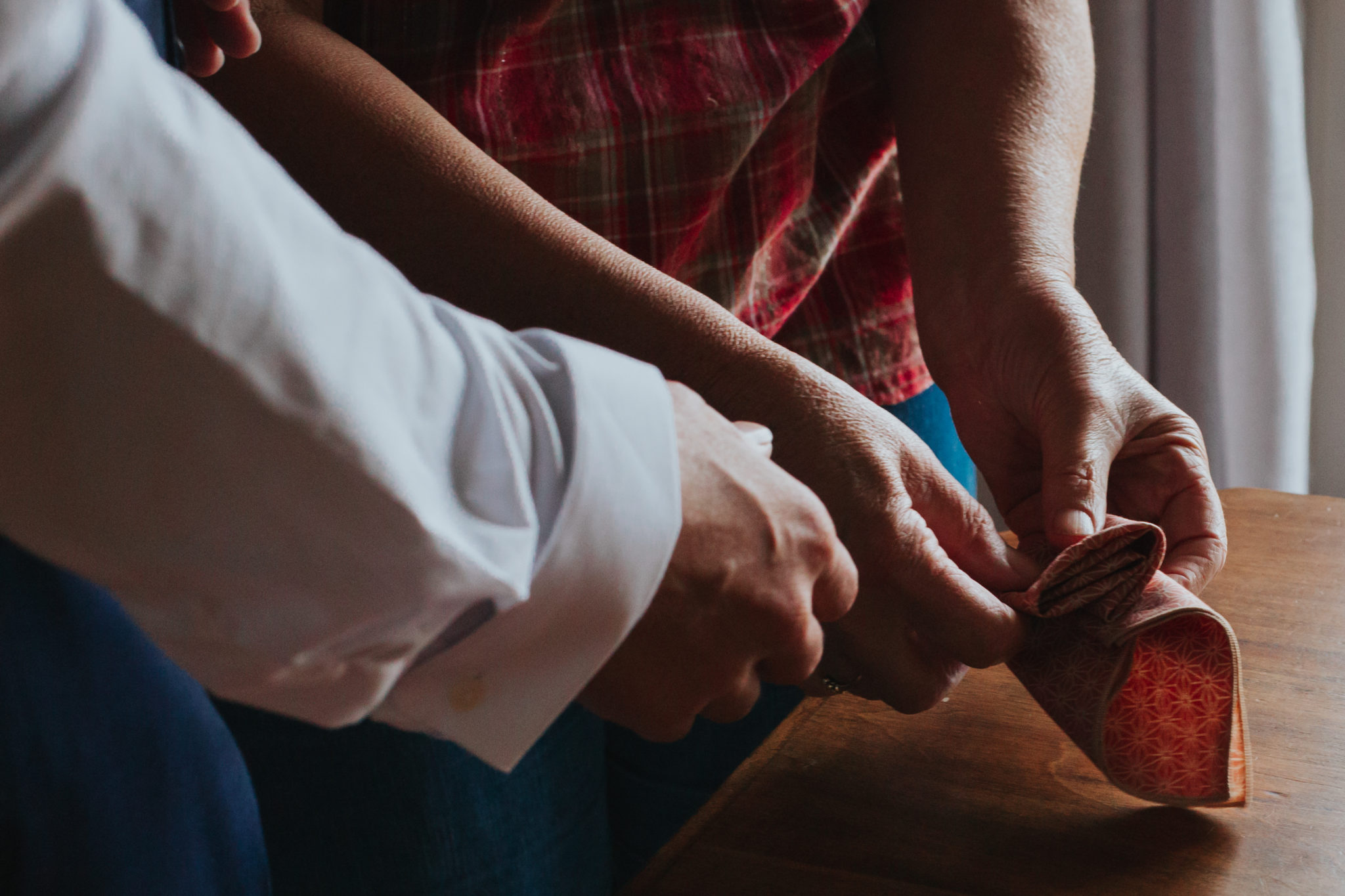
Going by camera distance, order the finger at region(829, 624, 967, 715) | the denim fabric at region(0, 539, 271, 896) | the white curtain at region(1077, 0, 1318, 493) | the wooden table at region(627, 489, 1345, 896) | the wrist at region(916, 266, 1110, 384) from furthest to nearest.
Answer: the white curtain at region(1077, 0, 1318, 493), the wrist at region(916, 266, 1110, 384), the finger at region(829, 624, 967, 715), the wooden table at region(627, 489, 1345, 896), the denim fabric at region(0, 539, 271, 896)

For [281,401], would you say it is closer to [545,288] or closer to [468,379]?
[468,379]

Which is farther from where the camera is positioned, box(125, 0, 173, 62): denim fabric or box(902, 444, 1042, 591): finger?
box(902, 444, 1042, 591): finger

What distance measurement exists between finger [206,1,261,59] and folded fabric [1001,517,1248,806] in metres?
0.51

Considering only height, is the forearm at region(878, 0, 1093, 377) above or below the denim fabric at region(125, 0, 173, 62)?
below

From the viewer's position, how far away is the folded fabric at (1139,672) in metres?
0.57

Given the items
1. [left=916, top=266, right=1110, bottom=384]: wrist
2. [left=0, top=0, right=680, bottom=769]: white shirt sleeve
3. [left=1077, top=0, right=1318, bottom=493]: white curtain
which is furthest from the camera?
[left=1077, top=0, right=1318, bottom=493]: white curtain

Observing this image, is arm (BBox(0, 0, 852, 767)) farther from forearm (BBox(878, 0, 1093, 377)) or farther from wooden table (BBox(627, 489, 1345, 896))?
forearm (BBox(878, 0, 1093, 377))

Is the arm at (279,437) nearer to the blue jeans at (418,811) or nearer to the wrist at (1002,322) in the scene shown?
the blue jeans at (418,811)

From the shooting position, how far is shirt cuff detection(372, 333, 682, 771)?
375 millimetres

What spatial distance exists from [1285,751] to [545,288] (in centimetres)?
51

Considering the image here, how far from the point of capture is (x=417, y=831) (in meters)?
0.70

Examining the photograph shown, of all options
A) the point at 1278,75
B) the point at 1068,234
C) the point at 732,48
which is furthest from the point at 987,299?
the point at 1278,75

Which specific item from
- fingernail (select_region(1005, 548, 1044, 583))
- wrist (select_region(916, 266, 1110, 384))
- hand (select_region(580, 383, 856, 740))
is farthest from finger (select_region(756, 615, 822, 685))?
wrist (select_region(916, 266, 1110, 384))

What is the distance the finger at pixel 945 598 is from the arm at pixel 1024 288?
0.10 m
